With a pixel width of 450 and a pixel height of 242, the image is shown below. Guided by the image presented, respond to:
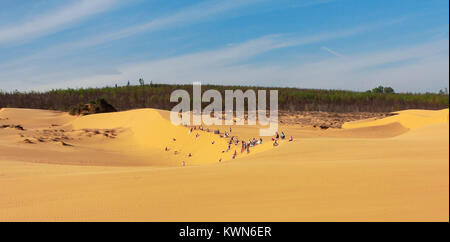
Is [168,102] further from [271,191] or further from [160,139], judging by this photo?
[271,191]

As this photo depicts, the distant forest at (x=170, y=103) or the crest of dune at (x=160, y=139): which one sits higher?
the distant forest at (x=170, y=103)

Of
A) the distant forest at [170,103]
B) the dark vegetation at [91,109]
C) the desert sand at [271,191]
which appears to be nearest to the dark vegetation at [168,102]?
the distant forest at [170,103]

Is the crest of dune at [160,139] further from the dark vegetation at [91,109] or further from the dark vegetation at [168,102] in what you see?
the dark vegetation at [168,102]

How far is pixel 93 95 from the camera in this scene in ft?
100.0

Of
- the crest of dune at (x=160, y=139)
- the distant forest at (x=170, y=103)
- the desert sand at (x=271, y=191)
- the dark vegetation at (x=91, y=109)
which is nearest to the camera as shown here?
the desert sand at (x=271, y=191)

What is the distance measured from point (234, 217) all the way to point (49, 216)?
1.35 m

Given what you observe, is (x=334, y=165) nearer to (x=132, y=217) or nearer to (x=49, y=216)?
(x=132, y=217)

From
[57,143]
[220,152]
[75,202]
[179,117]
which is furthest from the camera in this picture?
[179,117]

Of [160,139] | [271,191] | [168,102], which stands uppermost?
[168,102]

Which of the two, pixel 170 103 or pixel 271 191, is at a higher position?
pixel 170 103

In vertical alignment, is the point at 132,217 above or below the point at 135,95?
below

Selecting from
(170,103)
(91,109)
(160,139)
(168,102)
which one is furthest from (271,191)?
(168,102)

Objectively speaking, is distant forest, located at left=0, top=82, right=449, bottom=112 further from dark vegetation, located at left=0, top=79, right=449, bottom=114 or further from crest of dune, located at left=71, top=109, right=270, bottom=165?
crest of dune, located at left=71, top=109, right=270, bottom=165
